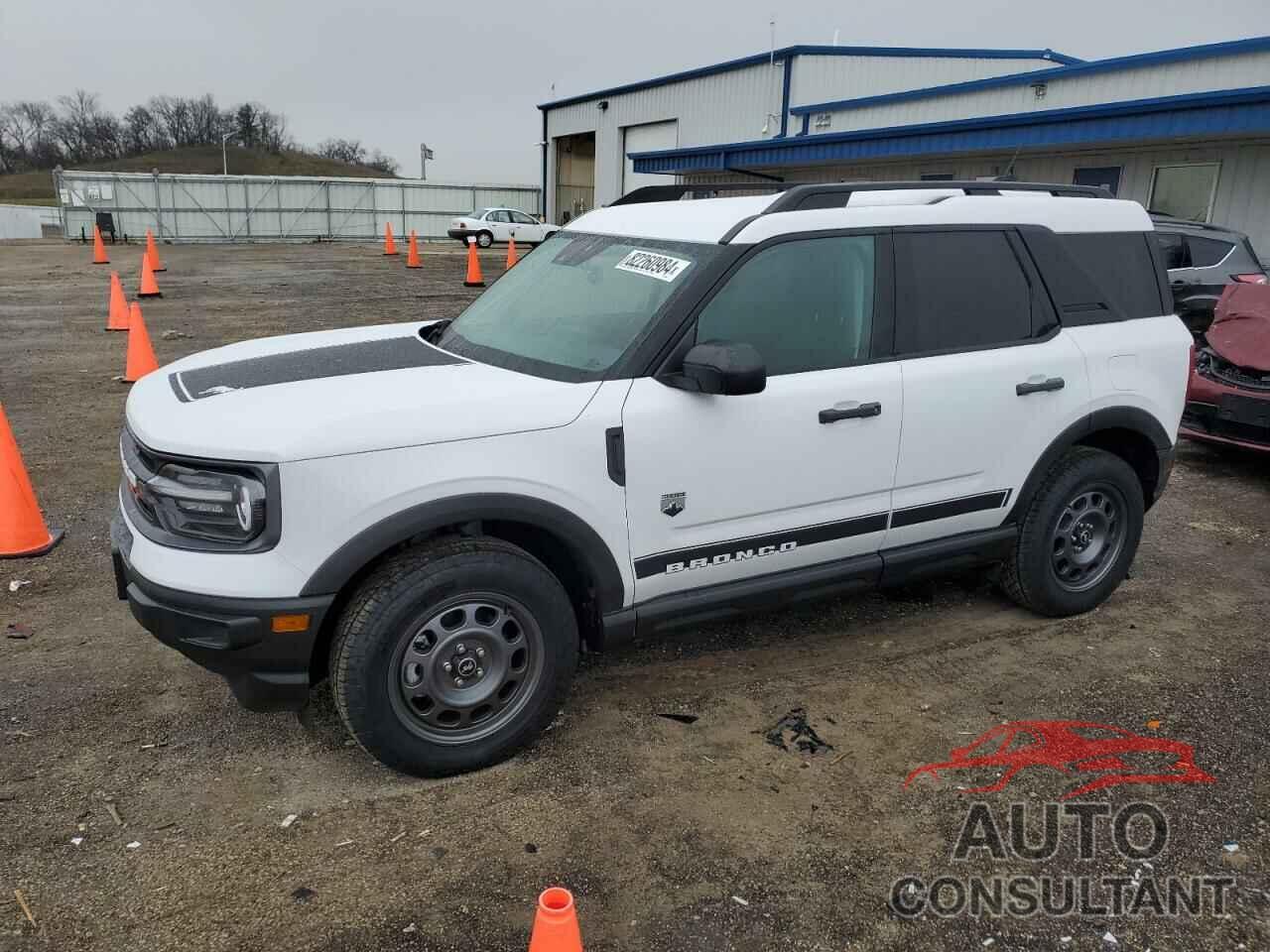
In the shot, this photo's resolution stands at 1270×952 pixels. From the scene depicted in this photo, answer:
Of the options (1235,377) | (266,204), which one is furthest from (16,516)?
(266,204)

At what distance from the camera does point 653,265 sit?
3.68 m

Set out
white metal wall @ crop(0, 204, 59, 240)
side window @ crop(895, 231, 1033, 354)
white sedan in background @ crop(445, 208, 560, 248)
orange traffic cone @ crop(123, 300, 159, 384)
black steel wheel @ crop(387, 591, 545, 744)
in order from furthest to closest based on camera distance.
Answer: white metal wall @ crop(0, 204, 59, 240), white sedan in background @ crop(445, 208, 560, 248), orange traffic cone @ crop(123, 300, 159, 384), side window @ crop(895, 231, 1033, 354), black steel wheel @ crop(387, 591, 545, 744)

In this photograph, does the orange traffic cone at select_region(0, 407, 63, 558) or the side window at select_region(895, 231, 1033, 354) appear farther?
the orange traffic cone at select_region(0, 407, 63, 558)

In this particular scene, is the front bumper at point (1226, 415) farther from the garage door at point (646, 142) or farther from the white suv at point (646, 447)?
the garage door at point (646, 142)

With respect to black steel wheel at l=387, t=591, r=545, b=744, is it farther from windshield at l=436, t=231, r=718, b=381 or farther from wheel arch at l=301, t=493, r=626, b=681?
windshield at l=436, t=231, r=718, b=381

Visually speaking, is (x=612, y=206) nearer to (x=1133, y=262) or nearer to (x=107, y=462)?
(x=1133, y=262)

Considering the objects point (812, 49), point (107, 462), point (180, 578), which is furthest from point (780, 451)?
point (812, 49)

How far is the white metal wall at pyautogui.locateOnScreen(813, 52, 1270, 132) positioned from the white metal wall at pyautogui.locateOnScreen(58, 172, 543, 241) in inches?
966

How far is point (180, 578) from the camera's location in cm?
288

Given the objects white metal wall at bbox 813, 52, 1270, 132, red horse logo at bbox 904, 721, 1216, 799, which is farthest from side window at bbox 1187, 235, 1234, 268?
red horse logo at bbox 904, 721, 1216, 799

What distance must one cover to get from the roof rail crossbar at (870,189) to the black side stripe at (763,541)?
1236 mm

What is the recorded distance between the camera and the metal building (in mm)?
14008

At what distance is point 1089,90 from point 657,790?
1721 centimetres

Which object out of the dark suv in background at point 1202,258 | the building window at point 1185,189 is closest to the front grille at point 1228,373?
the dark suv in background at point 1202,258
